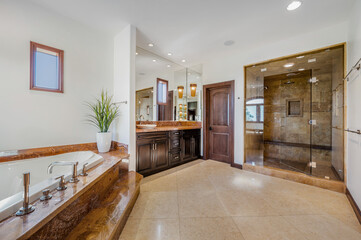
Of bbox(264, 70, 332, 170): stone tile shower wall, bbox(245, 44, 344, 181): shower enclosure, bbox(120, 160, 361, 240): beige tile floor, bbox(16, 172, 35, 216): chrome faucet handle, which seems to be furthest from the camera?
bbox(264, 70, 332, 170): stone tile shower wall

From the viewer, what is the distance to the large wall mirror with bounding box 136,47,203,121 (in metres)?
3.22

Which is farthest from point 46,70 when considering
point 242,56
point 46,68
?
point 242,56

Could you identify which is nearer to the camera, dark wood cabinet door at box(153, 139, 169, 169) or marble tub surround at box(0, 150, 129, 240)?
marble tub surround at box(0, 150, 129, 240)

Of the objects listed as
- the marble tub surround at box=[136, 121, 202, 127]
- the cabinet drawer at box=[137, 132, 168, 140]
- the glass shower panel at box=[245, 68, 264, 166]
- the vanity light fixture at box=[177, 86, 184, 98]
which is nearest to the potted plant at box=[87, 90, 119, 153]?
the cabinet drawer at box=[137, 132, 168, 140]

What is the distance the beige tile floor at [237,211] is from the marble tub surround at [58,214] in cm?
47

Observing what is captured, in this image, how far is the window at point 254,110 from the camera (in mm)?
3246

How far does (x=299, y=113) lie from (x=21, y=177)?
561 centimetres

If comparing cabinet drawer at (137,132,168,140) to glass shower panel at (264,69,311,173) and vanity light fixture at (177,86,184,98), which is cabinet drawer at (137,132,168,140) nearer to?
vanity light fixture at (177,86,184,98)

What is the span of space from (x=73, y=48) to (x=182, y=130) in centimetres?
254

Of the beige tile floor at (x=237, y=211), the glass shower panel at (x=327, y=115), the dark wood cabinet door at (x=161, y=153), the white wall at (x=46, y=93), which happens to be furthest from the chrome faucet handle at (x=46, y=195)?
the glass shower panel at (x=327, y=115)

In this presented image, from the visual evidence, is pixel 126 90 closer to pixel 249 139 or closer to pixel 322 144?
pixel 249 139

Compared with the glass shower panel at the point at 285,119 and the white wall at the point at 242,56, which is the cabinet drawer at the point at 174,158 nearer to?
the white wall at the point at 242,56

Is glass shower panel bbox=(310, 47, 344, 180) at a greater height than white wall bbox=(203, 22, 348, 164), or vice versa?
white wall bbox=(203, 22, 348, 164)

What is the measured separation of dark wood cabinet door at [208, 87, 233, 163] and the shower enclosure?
427 mm
